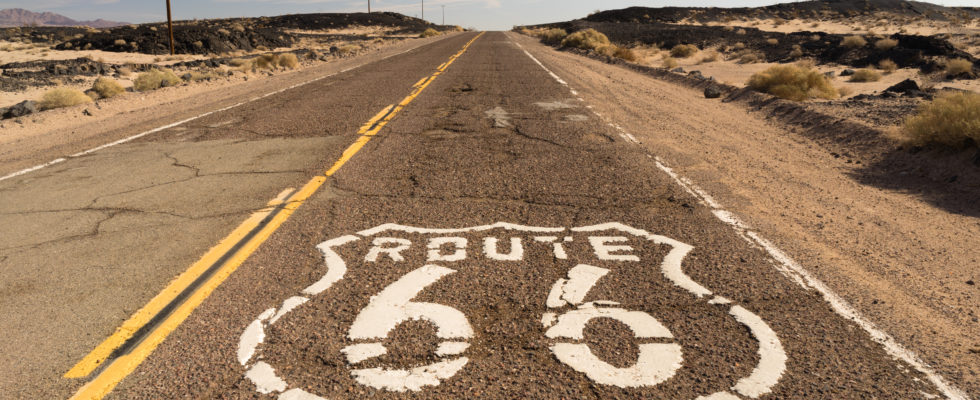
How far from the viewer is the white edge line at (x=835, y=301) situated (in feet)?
9.39

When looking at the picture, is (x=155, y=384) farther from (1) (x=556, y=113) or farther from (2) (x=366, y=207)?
(1) (x=556, y=113)

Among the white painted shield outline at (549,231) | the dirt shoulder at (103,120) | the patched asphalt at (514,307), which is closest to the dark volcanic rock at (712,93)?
the patched asphalt at (514,307)

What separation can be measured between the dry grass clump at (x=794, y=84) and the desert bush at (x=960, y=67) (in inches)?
249

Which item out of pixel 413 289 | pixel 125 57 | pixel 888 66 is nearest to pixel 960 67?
pixel 888 66

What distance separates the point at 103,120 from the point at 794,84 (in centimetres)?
1541

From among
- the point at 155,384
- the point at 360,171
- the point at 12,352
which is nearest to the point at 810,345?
the point at 155,384

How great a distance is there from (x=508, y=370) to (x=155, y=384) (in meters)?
1.68

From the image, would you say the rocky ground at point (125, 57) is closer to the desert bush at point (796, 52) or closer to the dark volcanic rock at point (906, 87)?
the dark volcanic rock at point (906, 87)

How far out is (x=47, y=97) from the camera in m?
14.6

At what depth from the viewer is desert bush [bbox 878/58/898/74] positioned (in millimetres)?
21000

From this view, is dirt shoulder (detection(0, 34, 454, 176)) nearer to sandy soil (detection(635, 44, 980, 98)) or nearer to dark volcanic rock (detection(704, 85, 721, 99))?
dark volcanic rock (detection(704, 85, 721, 99))

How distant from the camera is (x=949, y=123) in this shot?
7.67 meters

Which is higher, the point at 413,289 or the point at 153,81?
the point at 153,81

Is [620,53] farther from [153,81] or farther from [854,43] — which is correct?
[153,81]
